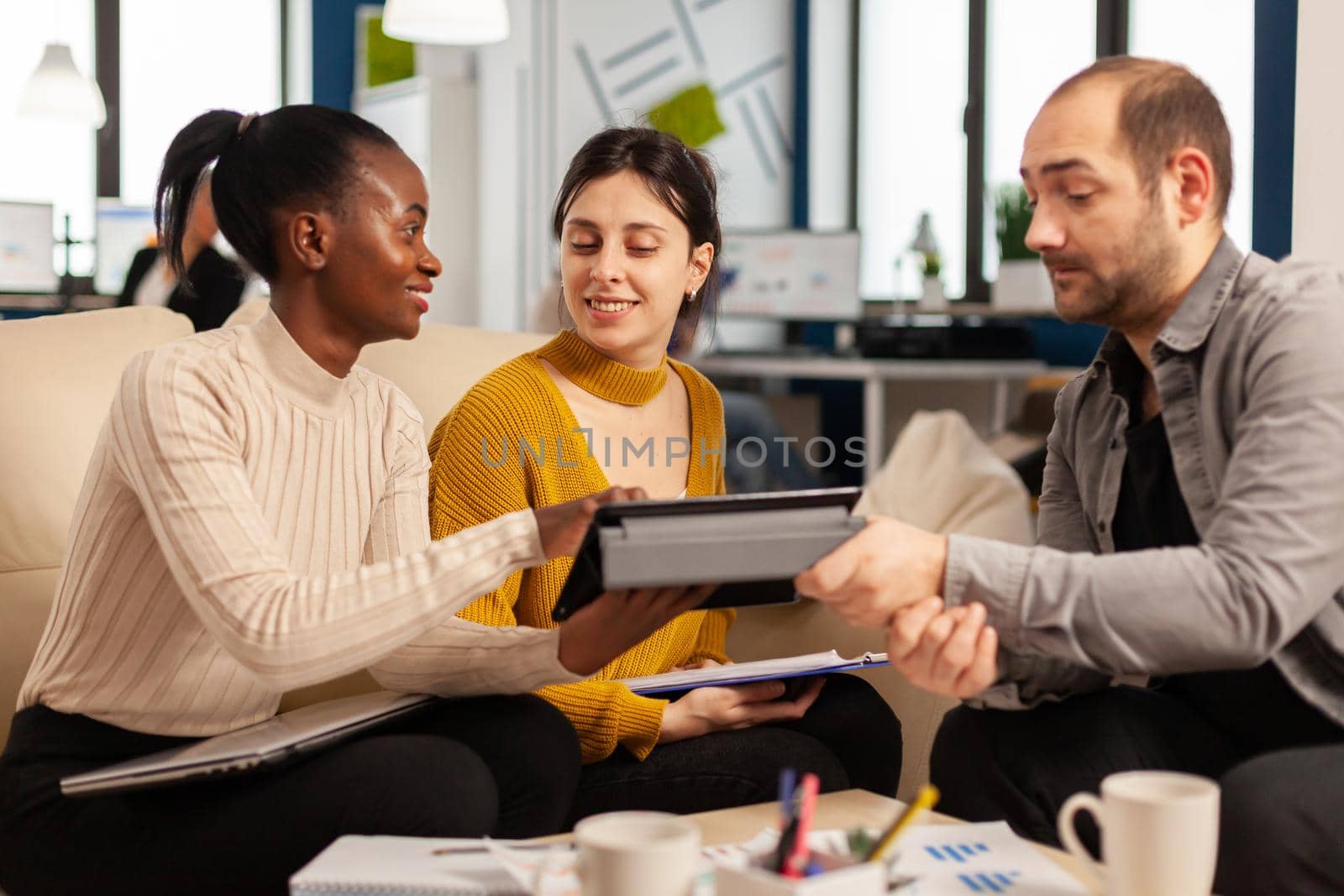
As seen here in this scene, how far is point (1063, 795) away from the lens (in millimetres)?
1404

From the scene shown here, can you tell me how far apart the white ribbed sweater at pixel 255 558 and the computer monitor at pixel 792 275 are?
469 centimetres

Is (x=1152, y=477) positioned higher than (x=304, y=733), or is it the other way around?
(x=1152, y=477)

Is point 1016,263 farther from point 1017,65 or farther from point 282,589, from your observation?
point 282,589

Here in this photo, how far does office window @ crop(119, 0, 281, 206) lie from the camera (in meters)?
6.30

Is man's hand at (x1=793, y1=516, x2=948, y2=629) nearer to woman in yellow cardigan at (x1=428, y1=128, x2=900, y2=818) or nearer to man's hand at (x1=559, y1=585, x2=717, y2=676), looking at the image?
man's hand at (x1=559, y1=585, x2=717, y2=676)

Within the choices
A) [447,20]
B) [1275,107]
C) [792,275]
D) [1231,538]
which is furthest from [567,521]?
[792,275]

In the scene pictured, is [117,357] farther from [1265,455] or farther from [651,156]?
[1265,455]

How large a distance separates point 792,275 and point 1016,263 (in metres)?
1.15

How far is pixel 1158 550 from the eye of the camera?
121cm

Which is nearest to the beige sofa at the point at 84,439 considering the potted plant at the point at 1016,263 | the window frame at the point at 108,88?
the potted plant at the point at 1016,263

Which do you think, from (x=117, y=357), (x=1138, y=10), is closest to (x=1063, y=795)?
(x=117, y=357)

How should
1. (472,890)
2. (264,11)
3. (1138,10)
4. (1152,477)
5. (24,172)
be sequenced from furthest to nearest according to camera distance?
(264,11)
(24,172)
(1138,10)
(1152,477)
(472,890)

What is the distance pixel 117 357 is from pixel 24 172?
4.92 meters

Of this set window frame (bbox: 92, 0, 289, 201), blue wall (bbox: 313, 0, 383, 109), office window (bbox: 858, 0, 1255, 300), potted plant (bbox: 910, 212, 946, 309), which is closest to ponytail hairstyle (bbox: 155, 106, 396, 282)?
office window (bbox: 858, 0, 1255, 300)
